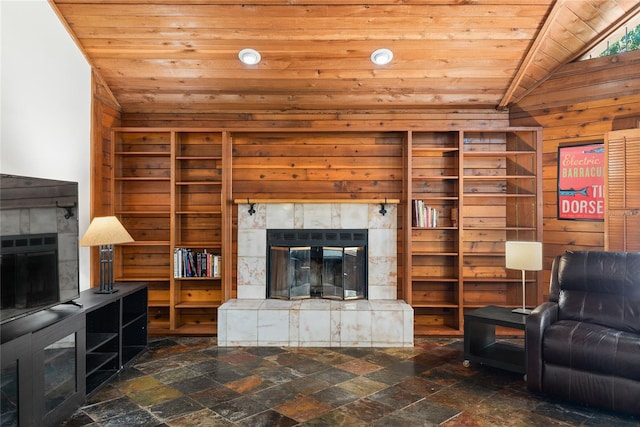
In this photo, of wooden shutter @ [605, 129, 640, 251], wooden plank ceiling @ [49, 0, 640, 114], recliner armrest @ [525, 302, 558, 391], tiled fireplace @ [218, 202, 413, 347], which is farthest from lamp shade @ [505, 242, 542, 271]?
wooden plank ceiling @ [49, 0, 640, 114]

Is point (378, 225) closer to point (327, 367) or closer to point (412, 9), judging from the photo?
point (327, 367)

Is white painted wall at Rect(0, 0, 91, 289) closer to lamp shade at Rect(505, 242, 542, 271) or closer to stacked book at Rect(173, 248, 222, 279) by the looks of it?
stacked book at Rect(173, 248, 222, 279)

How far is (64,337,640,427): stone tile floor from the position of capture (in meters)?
2.55

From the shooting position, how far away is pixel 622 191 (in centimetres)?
364

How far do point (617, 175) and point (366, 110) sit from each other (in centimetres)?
250

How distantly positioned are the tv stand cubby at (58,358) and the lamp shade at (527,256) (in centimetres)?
336

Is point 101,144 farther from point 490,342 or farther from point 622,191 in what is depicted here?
point 622,191

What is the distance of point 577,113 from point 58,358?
4.95 m

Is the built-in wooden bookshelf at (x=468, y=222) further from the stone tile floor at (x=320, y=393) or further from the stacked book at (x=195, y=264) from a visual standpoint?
the stacked book at (x=195, y=264)

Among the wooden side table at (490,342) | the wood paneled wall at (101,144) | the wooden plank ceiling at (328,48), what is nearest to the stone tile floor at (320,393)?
the wooden side table at (490,342)

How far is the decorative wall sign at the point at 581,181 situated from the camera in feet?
13.2

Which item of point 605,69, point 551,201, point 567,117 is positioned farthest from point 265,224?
point 605,69

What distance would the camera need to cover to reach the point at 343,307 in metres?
4.10

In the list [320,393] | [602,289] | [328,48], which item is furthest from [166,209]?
[602,289]
